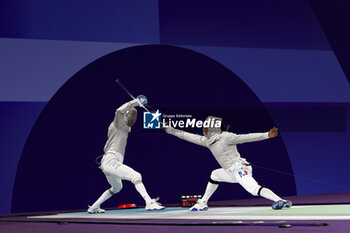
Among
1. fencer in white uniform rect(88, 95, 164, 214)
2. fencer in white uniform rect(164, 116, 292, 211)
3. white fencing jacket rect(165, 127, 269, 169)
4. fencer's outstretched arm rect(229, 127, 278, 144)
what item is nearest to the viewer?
fencer's outstretched arm rect(229, 127, 278, 144)

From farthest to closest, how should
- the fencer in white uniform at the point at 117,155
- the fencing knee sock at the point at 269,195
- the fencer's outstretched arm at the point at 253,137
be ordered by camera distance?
the fencer in white uniform at the point at 117,155, the fencing knee sock at the point at 269,195, the fencer's outstretched arm at the point at 253,137

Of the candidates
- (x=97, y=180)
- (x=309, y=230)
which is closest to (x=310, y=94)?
(x=97, y=180)

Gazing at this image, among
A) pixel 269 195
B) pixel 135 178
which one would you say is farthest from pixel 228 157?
pixel 135 178

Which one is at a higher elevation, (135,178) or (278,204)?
(135,178)

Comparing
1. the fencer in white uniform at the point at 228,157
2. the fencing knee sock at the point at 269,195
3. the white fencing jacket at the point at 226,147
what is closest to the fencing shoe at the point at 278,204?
the fencing knee sock at the point at 269,195

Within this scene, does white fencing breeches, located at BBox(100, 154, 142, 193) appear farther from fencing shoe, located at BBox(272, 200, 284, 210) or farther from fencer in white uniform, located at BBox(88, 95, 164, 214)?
fencing shoe, located at BBox(272, 200, 284, 210)

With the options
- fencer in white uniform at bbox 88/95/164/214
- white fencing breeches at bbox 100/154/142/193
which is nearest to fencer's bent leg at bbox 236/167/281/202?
fencer in white uniform at bbox 88/95/164/214

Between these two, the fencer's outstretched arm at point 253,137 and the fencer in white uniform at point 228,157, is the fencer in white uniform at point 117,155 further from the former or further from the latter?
the fencer's outstretched arm at point 253,137

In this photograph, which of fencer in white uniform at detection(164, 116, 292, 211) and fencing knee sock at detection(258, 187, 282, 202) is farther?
fencer in white uniform at detection(164, 116, 292, 211)

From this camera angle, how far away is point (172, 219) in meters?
8.27

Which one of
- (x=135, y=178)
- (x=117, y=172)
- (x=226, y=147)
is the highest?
(x=226, y=147)

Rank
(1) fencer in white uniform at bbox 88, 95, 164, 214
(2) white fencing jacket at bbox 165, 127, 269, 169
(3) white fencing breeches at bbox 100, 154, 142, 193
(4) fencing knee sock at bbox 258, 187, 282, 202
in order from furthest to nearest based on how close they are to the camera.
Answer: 1. (1) fencer in white uniform at bbox 88, 95, 164, 214
2. (3) white fencing breeches at bbox 100, 154, 142, 193
3. (2) white fencing jacket at bbox 165, 127, 269, 169
4. (4) fencing knee sock at bbox 258, 187, 282, 202

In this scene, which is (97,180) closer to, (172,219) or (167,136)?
(167,136)

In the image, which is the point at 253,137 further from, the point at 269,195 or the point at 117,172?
the point at 117,172
